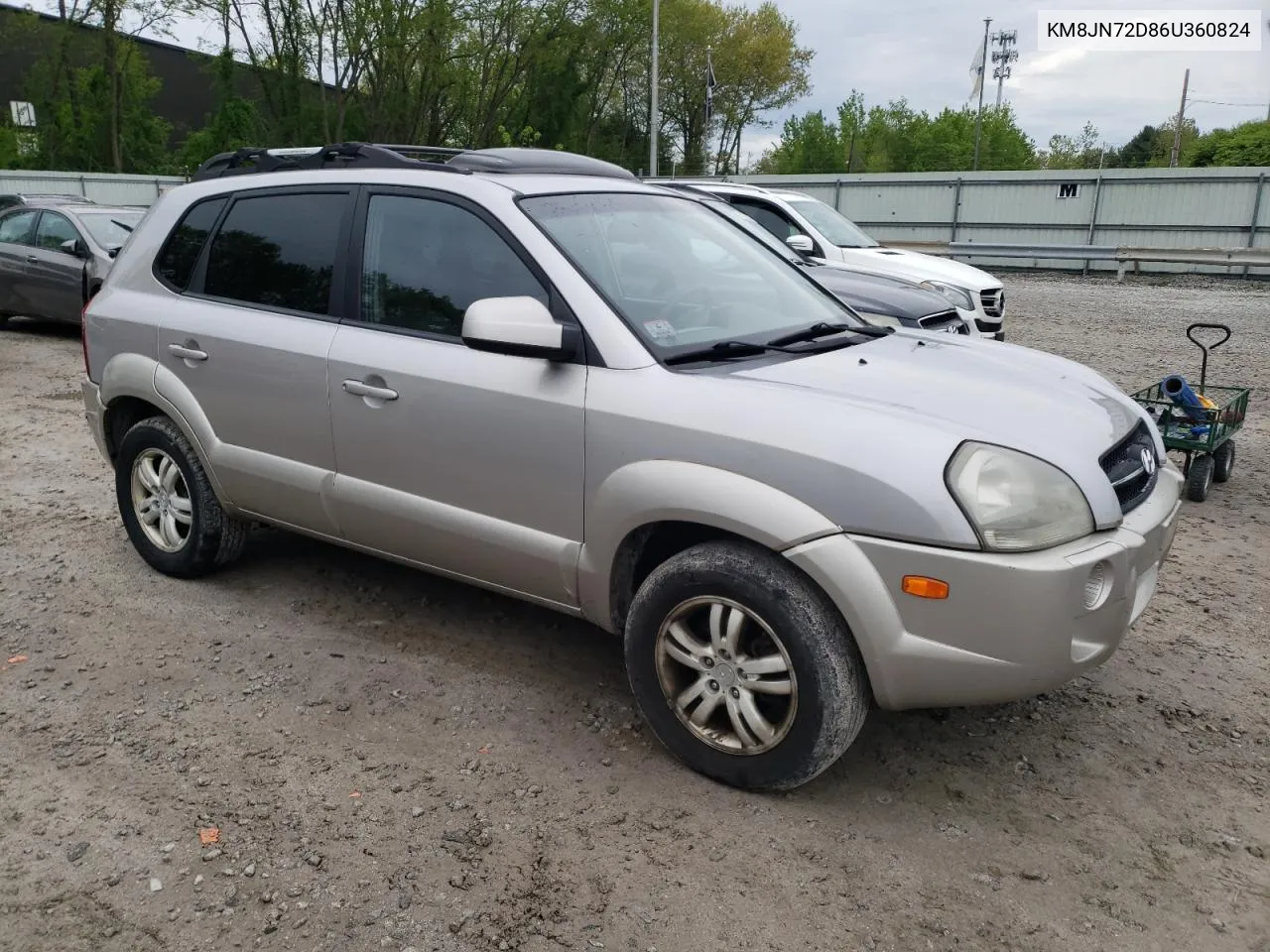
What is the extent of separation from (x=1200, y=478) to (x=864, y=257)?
185 inches

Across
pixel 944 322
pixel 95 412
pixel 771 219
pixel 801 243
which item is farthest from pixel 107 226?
pixel 944 322

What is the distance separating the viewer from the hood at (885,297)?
7.68m

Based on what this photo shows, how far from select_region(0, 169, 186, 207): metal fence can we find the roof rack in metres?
24.0

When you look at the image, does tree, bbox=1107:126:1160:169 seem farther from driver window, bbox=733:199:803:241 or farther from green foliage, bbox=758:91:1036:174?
driver window, bbox=733:199:803:241

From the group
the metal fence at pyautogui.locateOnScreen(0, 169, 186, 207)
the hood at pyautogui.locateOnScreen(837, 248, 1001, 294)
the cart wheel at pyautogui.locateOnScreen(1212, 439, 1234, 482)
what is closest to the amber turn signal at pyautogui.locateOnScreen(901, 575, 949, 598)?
the cart wheel at pyautogui.locateOnScreen(1212, 439, 1234, 482)

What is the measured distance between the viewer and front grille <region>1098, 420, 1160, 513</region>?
3.06 metres

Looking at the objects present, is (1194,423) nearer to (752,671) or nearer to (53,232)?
(752,671)

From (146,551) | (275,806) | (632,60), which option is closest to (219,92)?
(632,60)

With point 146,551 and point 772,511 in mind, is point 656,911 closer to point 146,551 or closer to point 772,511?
point 772,511

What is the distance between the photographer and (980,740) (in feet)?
11.5

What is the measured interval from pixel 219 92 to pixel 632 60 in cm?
1925

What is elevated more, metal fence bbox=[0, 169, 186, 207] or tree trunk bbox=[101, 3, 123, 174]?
tree trunk bbox=[101, 3, 123, 174]

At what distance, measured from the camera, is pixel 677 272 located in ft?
12.3

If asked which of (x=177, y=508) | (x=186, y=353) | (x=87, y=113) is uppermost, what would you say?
(x=87, y=113)
